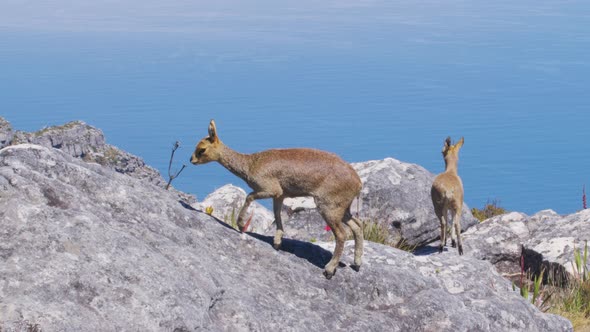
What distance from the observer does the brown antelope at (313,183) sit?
9.37 m

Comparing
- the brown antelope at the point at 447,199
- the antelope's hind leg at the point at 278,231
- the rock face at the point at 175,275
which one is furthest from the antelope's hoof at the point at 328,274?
the brown antelope at the point at 447,199

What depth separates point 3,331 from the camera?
5746mm

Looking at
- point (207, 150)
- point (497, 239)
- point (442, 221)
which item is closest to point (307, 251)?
point (207, 150)

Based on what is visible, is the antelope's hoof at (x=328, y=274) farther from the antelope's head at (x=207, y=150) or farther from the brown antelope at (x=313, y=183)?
the antelope's head at (x=207, y=150)

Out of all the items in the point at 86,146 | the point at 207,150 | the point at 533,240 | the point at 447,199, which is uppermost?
the point at 86,146

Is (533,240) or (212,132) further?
(533,240)

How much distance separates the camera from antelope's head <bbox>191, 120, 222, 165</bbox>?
10750mm

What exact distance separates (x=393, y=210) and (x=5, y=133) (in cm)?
15642

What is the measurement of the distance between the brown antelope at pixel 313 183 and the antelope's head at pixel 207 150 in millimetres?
725

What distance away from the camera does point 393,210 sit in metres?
17.5

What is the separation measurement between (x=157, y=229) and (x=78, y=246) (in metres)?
1.34

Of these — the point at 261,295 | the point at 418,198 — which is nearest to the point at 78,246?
the point at 261,295

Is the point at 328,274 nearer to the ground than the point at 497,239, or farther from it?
nearer to the ground

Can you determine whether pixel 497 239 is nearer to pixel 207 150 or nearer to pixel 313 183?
pixel 207 150
